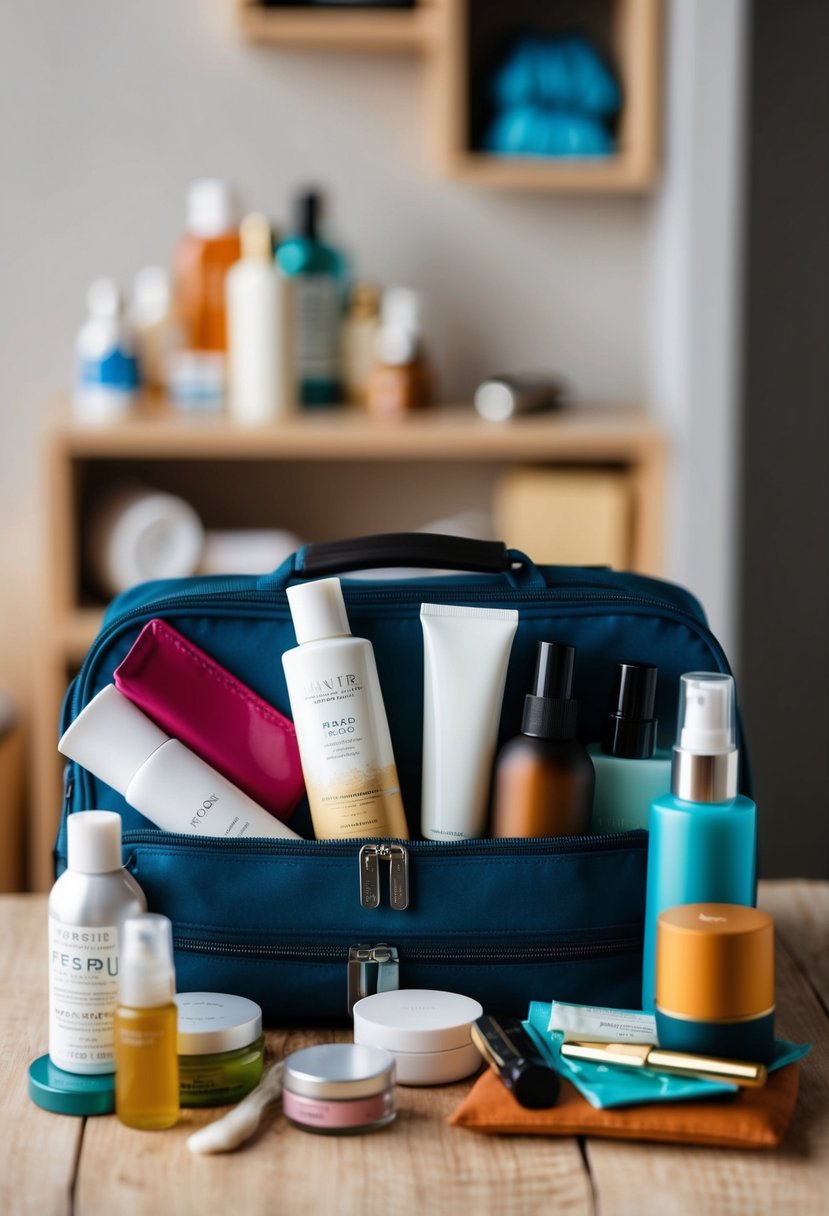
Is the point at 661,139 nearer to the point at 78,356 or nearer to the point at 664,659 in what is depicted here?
the point at 78,356

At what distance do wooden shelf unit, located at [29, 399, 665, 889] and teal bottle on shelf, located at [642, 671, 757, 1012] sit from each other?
0.97m

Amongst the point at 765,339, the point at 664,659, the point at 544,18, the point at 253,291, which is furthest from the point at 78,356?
the point at 664,659

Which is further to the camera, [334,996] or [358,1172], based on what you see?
[334,996]

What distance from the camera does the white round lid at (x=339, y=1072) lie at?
58 cm

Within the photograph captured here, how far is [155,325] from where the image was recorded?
5.48ft

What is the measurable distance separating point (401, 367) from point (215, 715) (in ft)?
3.28

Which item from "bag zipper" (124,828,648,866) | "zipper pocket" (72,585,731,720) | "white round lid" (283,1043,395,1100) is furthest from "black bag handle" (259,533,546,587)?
"white round lid" (283,1043,395,1100)

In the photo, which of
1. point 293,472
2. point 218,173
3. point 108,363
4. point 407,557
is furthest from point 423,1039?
point 218,173

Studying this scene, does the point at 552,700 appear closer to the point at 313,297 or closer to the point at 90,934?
the point at 90,934

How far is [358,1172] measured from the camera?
21.7 inches

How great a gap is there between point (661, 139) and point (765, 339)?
308 mm

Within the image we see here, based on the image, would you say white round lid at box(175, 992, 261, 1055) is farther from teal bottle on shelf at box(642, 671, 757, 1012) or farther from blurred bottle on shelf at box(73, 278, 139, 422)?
blurred bottle on shelf at box(73, 278, 139, 422)

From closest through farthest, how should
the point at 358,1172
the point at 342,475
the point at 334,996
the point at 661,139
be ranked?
the point at 358,1172
the point at 334,996
the point at 661,139
the point at 342,475

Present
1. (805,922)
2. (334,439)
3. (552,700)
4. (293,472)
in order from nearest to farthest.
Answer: (552,700)
(805,922)
(334,439)
(293,472)
